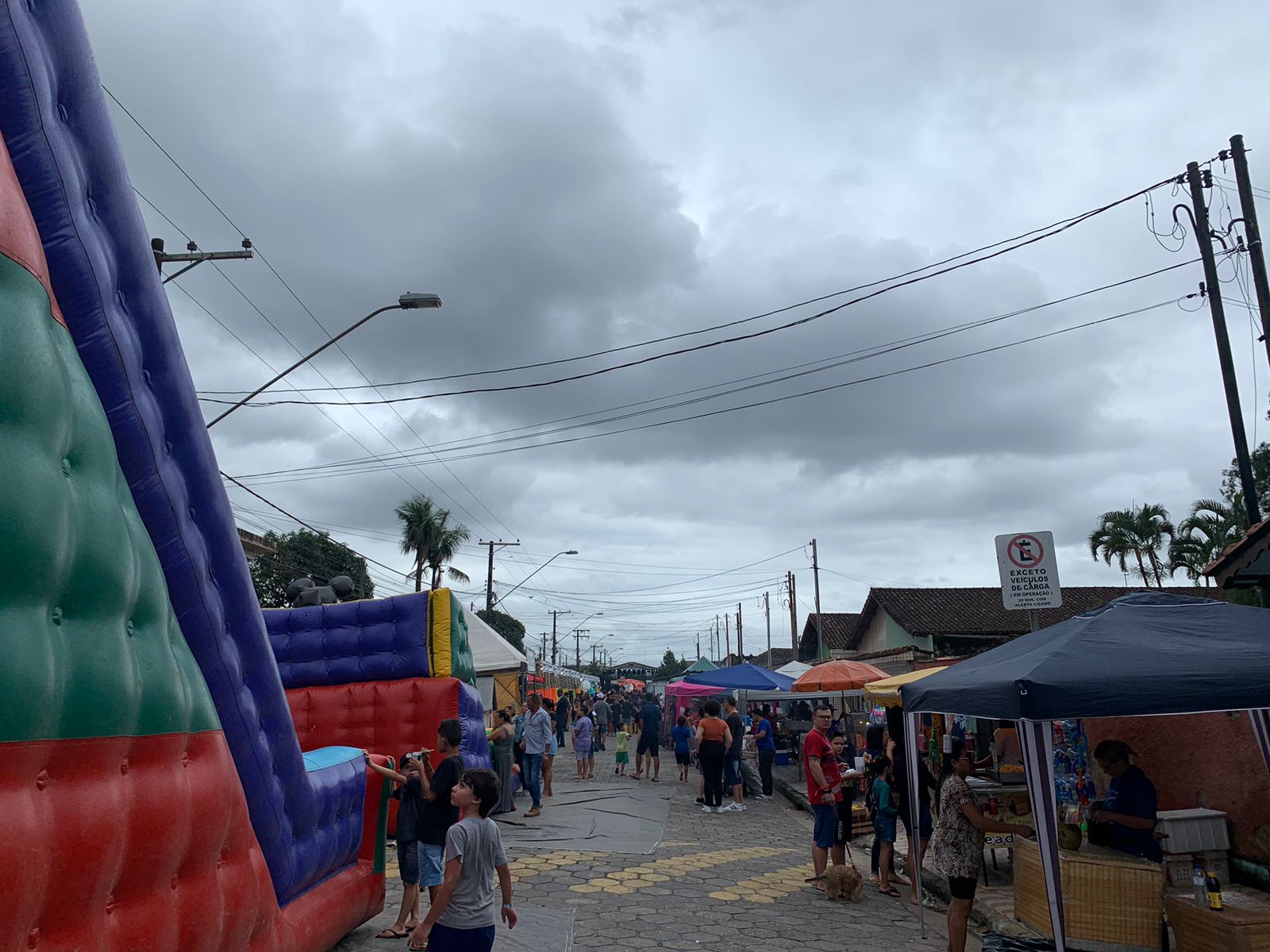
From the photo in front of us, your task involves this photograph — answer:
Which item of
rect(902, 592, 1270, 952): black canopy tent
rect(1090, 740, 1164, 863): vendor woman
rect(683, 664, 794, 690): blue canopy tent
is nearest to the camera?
rect(902, 592, 1270, 952): black canopy tent

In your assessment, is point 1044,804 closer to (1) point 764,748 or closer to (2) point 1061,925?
(2) point 1061,925

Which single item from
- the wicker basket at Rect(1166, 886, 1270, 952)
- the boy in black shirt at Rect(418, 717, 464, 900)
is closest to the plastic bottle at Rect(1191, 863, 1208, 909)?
the wicker basket at Rect(1166, 886, 1270, 952)

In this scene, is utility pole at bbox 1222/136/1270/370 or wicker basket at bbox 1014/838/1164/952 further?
utility pole at bbox 1222/136/1270/370

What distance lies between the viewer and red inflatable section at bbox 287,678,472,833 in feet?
38.1

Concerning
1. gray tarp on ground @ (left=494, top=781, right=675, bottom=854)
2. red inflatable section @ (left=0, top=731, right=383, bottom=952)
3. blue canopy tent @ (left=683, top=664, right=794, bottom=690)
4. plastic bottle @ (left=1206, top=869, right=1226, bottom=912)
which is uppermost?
blue canopy tent @ (left=683, top=664, right=794, bottom=690)

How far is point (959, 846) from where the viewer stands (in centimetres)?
656

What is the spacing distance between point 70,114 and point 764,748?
1650cm

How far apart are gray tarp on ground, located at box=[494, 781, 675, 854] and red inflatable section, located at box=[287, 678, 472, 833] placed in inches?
70.4

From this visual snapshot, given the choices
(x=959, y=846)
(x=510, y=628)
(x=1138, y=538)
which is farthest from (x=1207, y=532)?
(x=510, y=628)

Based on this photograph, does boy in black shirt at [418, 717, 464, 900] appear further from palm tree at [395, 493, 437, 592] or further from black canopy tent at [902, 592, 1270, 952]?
palm tree at [395, 493, 437, 592]

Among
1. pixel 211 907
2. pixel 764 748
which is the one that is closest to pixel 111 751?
pixel 211 907

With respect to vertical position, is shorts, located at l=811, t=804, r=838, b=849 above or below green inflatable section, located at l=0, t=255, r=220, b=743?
below

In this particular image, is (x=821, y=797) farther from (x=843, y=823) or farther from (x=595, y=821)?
(x=595, y=821)

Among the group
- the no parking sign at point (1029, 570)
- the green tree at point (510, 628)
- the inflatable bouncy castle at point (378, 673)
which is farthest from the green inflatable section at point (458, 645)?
the green tree at point (510, 628)
